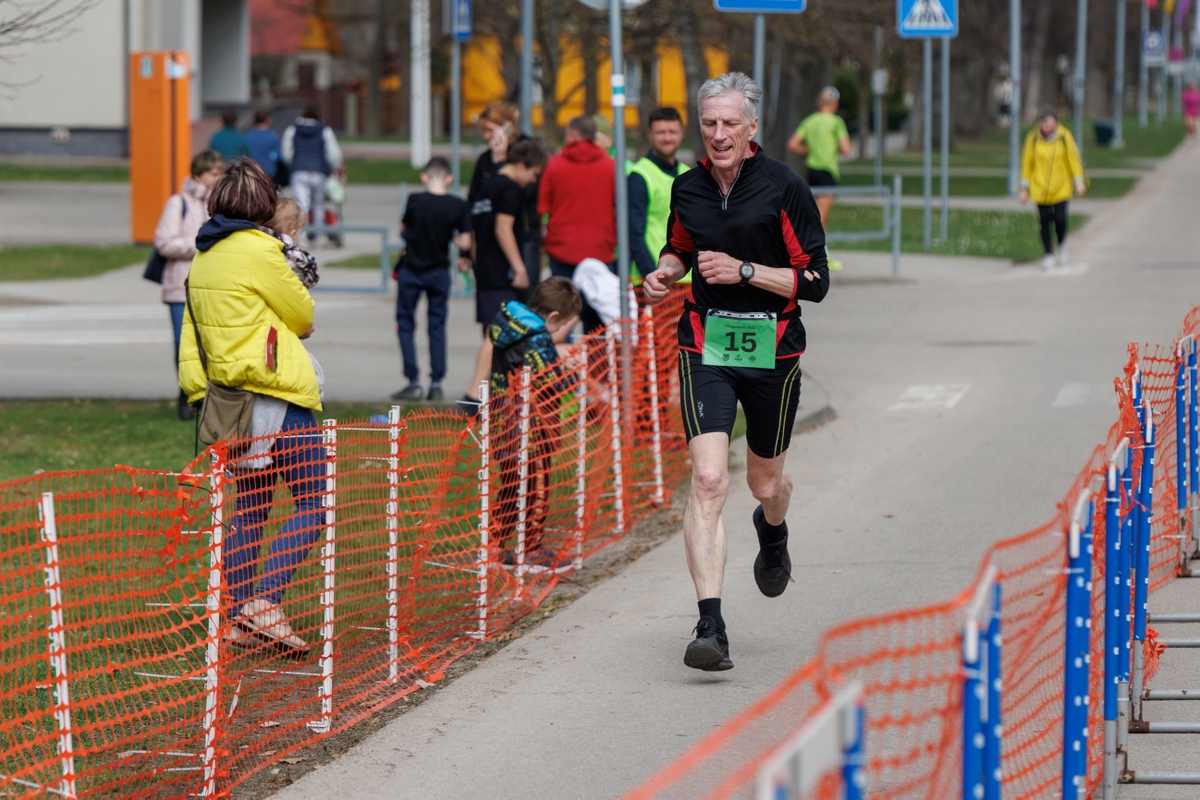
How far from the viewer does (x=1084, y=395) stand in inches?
481

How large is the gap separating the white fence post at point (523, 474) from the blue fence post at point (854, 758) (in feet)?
16.6

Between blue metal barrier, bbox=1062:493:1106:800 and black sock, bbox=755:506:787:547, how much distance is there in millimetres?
2415

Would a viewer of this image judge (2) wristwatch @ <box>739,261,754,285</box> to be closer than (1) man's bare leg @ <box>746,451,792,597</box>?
Yes

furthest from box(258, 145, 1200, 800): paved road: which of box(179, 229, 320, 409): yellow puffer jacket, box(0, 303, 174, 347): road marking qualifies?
box(0, 303, 174, 347): road marking

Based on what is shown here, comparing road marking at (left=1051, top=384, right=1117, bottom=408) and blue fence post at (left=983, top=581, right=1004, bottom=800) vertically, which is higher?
blue fence post at (left=983, top=581, right=1004, bottom=800)

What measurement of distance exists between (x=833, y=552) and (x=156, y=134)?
19.0 m

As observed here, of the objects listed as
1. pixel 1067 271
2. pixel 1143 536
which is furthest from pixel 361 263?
pixel 1143 536

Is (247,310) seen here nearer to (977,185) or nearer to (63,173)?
(977,185)

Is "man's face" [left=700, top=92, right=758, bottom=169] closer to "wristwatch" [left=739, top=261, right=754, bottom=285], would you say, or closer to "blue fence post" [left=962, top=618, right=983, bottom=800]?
"wristwatch" [left=739, top=261, right=754, bottom=285]

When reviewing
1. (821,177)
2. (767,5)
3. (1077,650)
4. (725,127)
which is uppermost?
(767,5)

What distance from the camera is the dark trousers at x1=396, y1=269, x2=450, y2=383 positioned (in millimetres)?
12172

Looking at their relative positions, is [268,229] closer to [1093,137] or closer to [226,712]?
[226,712]

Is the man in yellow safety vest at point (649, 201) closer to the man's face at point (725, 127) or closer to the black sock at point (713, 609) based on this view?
the man's face at point (725, 127)

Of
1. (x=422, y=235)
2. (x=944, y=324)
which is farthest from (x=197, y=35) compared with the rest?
(x=422, y=235)
